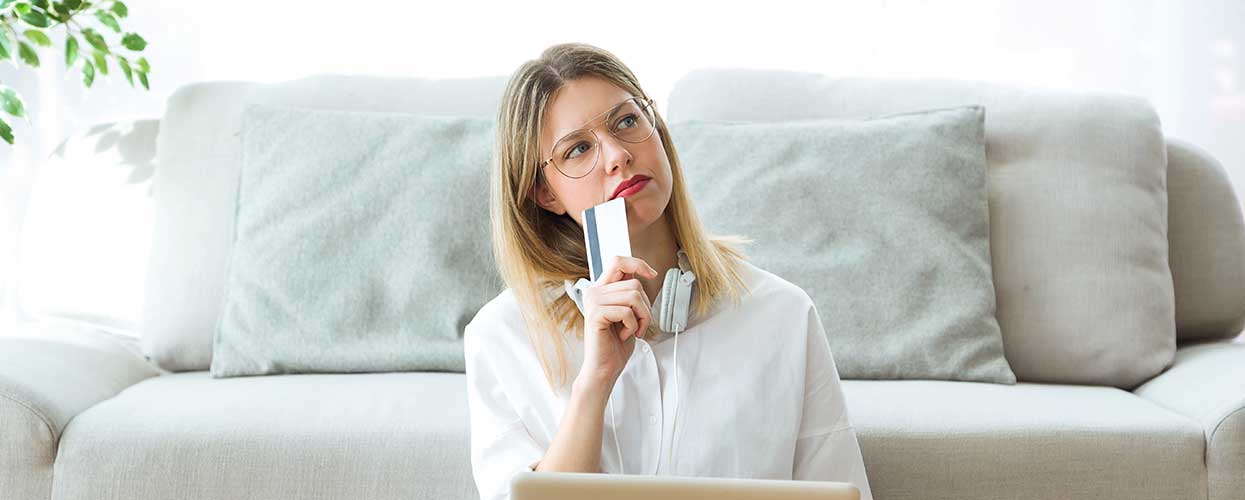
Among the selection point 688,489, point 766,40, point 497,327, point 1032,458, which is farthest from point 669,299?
point 766,40

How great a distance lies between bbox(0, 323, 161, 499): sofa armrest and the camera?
147 centimetres

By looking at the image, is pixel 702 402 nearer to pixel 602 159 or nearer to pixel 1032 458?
pixel 602 159

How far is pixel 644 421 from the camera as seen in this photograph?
129cm

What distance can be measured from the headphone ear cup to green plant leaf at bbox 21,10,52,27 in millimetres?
1280

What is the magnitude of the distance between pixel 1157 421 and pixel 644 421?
72 centimetres

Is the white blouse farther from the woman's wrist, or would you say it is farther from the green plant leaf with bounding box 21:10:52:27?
the green plant leaf with bounding box 21:10:52:27

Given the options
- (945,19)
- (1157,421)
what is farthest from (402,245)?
(945,19)

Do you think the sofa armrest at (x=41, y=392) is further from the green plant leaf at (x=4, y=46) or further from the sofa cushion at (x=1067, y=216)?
the sofa cushion at (x=1067, y=216)

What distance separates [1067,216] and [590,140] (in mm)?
1008

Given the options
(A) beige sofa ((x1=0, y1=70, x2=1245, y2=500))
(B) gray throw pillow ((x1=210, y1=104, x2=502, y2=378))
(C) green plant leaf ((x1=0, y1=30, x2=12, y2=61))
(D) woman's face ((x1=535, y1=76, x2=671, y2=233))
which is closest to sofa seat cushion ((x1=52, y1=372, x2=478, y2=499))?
(A) beige sofa ((x1=0, y1=70, x2=1245, y2=500))

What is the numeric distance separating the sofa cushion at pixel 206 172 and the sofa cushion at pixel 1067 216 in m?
0.53

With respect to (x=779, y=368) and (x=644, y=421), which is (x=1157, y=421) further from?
(x=644, y=421)

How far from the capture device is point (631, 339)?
1.24 m

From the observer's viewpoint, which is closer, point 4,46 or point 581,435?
point 581,435
